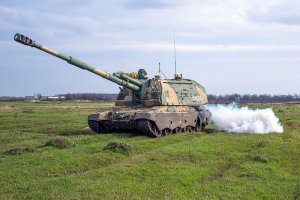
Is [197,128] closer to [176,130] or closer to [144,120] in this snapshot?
[176,130]

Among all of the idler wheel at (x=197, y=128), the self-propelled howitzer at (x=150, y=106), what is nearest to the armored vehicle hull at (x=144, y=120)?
the self-propelled howitzer at (x=150, y=106)

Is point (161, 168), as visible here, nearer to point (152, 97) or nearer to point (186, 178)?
point (186, 178)

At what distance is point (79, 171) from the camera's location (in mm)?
14406

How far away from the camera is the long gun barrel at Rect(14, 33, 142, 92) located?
19516 mm

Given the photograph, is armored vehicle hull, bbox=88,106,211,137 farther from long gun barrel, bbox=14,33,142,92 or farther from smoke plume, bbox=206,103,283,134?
smoke plume, bbox=206,103,283,134

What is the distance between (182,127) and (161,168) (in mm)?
11962

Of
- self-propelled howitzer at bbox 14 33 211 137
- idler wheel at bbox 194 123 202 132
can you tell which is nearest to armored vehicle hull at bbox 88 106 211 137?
self-propelled howitzer at bbox 14 33 211 137

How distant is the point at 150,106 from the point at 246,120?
23.9ft

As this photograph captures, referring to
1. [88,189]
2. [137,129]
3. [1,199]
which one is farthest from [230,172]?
[137,129]

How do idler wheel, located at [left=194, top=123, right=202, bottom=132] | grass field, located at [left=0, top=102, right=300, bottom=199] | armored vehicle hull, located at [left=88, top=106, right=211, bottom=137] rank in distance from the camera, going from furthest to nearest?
idler wheel, located at [left=194, top=123, right=202, bottom=132]
armored vehicle hull, located at [left=88, top=106, right=211, bottom=137]
grass field, located at [left=0, top=102, right=300, bottom=199]

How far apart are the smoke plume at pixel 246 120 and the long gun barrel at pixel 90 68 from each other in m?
7.15

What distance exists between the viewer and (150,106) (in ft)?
83.7

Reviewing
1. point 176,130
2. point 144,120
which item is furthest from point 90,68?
point 176,130

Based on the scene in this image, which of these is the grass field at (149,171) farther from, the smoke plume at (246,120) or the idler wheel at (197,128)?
the idler wheel at (197,128)
